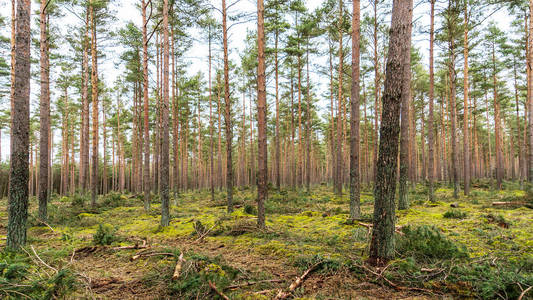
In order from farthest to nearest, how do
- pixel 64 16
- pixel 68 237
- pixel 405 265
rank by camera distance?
1. pixel 64 16
2. pixel 68 237
3. pixel 405 265

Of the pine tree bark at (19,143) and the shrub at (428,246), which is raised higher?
the pine tree bark at (19,143)

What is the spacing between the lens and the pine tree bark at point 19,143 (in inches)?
201

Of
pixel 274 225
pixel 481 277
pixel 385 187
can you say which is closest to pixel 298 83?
pixel 274 225

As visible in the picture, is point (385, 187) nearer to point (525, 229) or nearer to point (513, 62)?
point (525, 229)

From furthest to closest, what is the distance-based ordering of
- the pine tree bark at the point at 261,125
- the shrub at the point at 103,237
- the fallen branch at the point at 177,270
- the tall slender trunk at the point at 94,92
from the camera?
the tall slender trunk at the point at 94,92, the pine tree bark at the point at 261,125, the shrub at the point at 103,237, the fallen branch at the point at 177,270

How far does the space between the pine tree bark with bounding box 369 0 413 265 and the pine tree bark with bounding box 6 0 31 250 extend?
23.9 feet

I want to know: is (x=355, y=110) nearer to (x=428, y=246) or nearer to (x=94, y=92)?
(x=428, y=246)

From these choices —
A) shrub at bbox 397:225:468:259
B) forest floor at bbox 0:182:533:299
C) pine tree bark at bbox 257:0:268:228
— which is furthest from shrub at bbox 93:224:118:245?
shrub at bbox 397:225:468:259

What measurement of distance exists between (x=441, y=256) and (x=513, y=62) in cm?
2353

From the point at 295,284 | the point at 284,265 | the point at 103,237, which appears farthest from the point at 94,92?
the point at 295,284

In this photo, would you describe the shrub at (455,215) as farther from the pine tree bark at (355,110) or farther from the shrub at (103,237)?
the shrub at (103,237)

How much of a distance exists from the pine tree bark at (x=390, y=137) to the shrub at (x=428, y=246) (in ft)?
2.03

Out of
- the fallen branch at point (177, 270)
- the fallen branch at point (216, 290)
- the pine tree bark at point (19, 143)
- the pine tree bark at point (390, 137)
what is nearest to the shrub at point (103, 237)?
the pine tree bark at point (19, 143)

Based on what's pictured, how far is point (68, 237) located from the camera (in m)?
6.73
